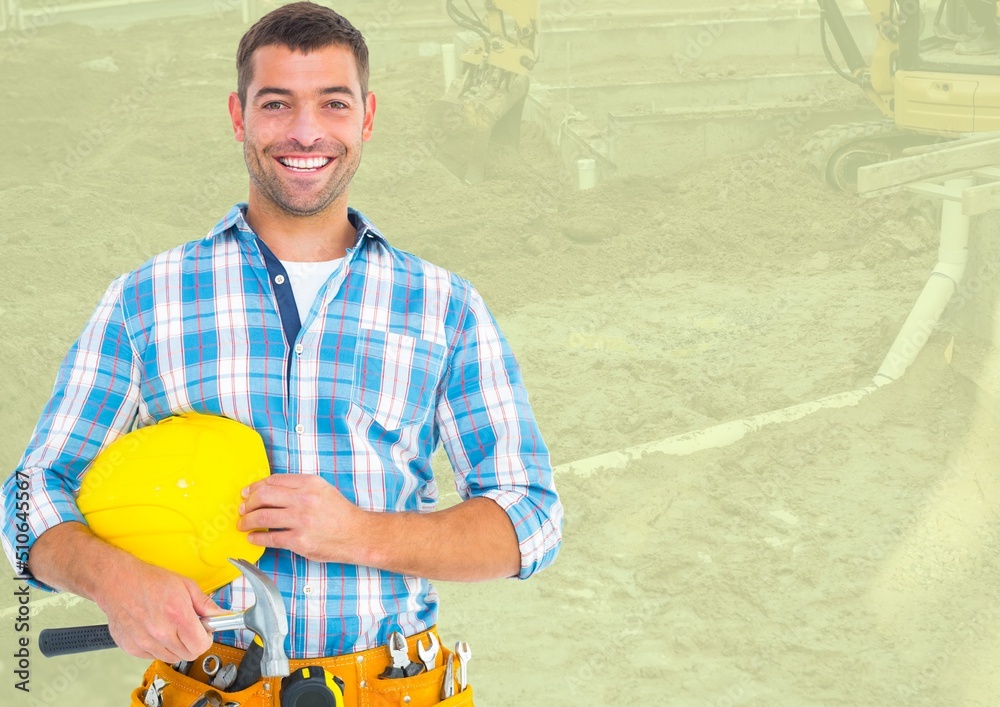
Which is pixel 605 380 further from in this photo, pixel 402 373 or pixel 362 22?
pixel 362 22

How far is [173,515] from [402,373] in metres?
0.25

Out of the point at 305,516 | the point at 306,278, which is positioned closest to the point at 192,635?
the point at 305,516

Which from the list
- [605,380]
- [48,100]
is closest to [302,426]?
[605,380]

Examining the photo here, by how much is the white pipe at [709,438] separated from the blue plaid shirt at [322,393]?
10.6ft

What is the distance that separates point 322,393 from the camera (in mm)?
1078

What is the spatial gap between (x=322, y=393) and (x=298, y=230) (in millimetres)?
173

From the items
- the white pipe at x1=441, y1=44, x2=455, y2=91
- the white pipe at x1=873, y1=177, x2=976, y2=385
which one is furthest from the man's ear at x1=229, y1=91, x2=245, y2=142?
the white pipe at x1=441, y1=44, x2=455, y2=91

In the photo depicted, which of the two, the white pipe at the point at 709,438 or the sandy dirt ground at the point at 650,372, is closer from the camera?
the sandy dirt ground at the point at 650,372

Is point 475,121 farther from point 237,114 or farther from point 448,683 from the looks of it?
point 448,683

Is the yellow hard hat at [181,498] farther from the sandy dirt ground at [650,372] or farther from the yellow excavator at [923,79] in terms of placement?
the yellow excavator at [923,79]

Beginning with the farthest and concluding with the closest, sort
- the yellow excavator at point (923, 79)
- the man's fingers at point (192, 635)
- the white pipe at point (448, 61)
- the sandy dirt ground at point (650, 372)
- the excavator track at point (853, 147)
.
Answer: the white pipe at point (448, 61) < the excavator track at point (853, 147) < the yellow excavator at point (923, 79) < the sandy dirt ground at point (650, 372) < the man's fingers at point (192, 635)

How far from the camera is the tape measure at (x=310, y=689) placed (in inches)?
39.6

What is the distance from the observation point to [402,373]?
3.60 ft

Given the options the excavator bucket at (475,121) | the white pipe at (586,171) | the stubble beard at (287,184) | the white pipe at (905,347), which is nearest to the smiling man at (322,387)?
the stubble beard at (287,184)
